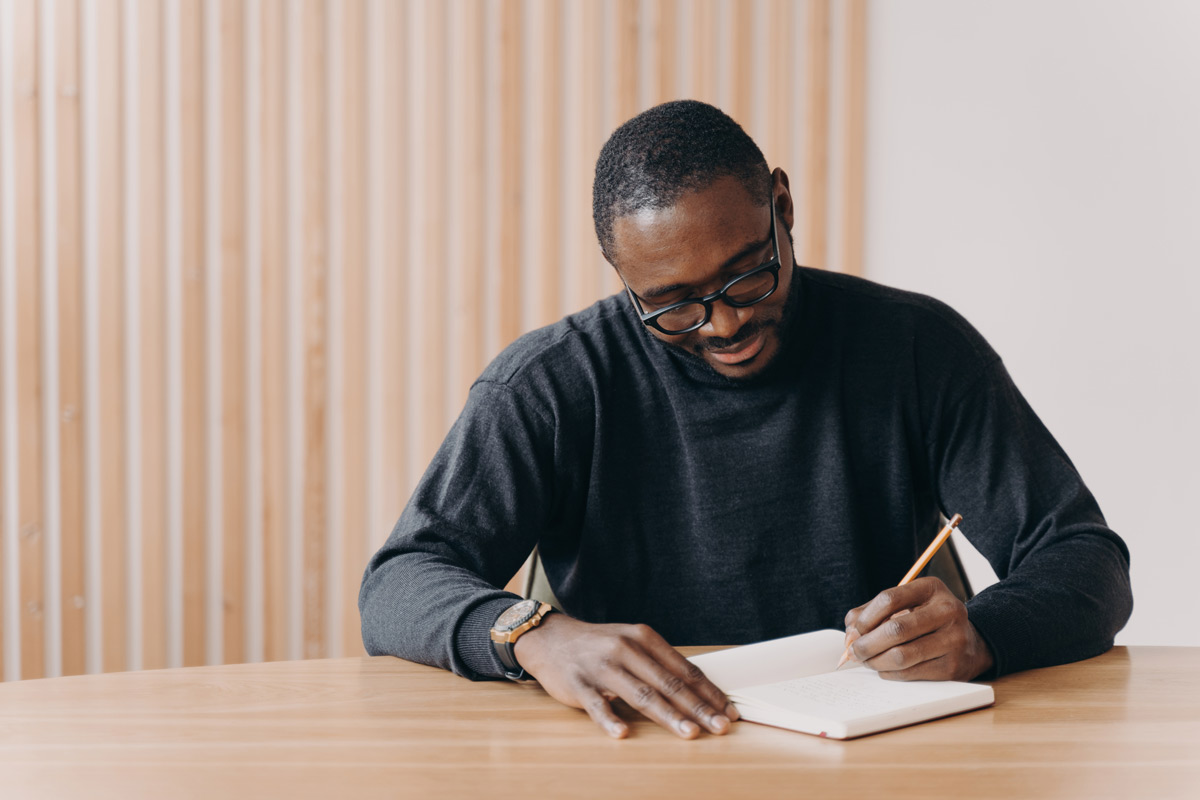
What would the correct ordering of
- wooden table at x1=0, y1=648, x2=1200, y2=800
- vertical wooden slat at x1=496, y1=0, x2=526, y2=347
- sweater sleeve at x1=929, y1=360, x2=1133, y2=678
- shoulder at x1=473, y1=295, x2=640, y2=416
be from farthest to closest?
vertical wooden slat at x1=496, y1=0, x2=526, y2=347 → shoulder at x1=473, y1=295, x2=640, y2=416 → sweater sleeve at x1=929, y1=360, x2=1133, y2=678 → wooden table at x1=0, y1=648, x2=1200, y2=800

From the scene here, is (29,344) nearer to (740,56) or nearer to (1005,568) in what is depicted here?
(740,56)

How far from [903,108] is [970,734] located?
86.5 inches

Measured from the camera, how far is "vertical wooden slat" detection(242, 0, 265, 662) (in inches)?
101

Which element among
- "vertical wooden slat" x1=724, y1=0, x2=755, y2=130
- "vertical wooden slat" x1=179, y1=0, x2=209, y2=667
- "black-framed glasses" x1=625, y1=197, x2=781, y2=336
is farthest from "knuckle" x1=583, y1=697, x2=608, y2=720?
"vertical wooden slat" x1=724, y1=0, x2=755, y2=130

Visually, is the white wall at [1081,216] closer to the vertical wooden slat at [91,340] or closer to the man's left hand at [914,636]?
the man's left hand at [914,636]

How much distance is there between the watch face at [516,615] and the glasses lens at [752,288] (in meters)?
0.46

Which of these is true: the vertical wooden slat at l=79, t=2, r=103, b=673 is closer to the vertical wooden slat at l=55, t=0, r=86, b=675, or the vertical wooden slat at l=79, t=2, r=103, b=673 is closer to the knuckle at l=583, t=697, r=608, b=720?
the vertical wooden slat at l=55, t=0, r=86, b=675

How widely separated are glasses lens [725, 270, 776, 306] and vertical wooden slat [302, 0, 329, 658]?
1.54m

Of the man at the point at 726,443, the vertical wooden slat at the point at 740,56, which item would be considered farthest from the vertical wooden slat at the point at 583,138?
the man at the point at 726,443

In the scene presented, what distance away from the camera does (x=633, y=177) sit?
4.36 ft

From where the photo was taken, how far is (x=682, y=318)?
1.34 metres

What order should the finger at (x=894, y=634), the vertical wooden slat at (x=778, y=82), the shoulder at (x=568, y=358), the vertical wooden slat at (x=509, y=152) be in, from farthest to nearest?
the vertical wooden slat at (x=778, y=82) < the vertical wooden slat at (x=509, y=152) < the shoulder at (x=568, y=358) < the finger at (x=894, y=634)

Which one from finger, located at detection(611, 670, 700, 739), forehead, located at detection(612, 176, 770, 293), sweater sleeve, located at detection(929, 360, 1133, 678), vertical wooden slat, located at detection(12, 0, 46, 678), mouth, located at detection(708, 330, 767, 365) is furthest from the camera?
vertical wooden slat, located at detection(12, 0, 46, 678)

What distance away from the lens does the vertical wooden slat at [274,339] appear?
2547 millimetres
